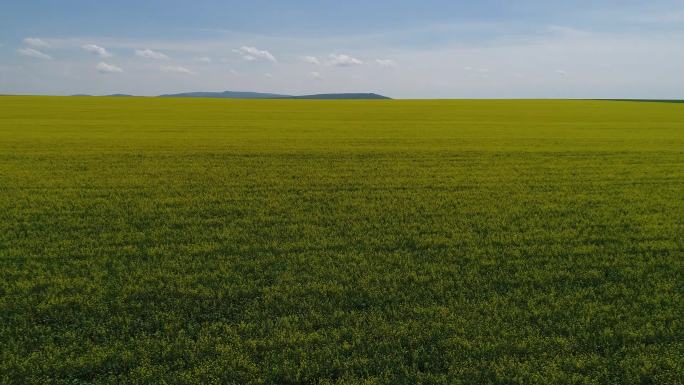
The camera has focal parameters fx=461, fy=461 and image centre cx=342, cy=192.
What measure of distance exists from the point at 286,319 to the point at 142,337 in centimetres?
169

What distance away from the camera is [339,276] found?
7.00 metres

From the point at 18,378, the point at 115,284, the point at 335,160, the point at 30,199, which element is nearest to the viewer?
the point at 18,378

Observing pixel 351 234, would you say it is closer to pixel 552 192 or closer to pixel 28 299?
pixel 28 299

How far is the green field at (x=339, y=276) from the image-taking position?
4984 mm

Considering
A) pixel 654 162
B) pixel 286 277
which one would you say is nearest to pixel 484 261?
pixel 286 277

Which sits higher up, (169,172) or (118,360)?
(169,172)

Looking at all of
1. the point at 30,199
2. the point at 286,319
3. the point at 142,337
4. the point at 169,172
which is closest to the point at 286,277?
the point at 286,319

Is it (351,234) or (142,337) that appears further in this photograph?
(351,234)

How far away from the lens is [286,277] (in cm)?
696

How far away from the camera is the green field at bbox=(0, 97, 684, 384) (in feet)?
16.4

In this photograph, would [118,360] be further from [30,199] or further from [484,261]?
[30,199]

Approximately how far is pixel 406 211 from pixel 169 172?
8488 mm

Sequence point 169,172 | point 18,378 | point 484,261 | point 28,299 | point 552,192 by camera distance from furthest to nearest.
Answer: point 169,172 → point 552,192 → point 484,261 → point 28,299 → point 18,378

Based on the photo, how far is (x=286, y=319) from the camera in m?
5.77
